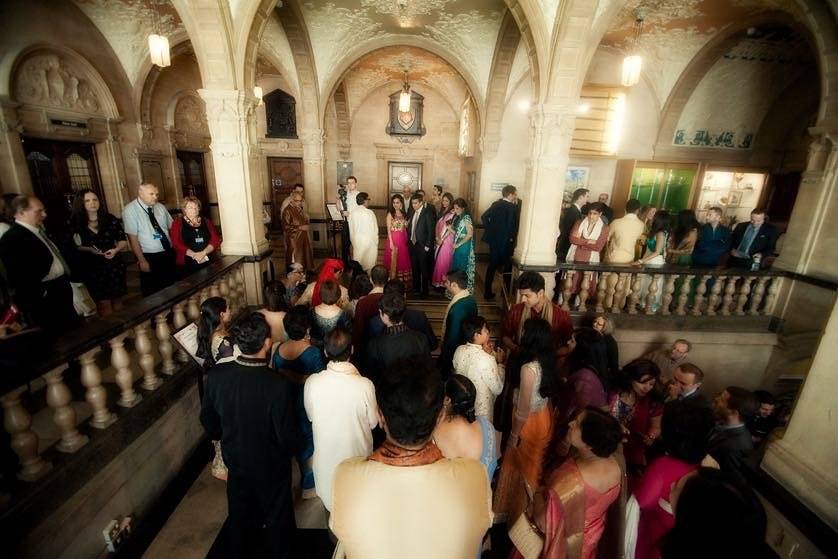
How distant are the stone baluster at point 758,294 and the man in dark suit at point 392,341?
5380 millimetres

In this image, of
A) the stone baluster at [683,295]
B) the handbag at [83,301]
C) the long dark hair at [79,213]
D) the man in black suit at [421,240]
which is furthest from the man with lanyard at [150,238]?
the stone baluster at [683,295]

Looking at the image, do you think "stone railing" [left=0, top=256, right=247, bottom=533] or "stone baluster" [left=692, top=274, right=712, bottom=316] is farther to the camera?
"stone baluster" [left=692, top=274, right=712, bottom=316]

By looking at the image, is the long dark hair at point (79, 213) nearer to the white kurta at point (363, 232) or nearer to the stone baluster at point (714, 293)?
the white kurta at point (363, 232)

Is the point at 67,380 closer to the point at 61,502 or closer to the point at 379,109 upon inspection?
the point at 61,502

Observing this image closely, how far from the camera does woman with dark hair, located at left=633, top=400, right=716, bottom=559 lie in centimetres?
176

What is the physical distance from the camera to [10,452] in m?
1.91

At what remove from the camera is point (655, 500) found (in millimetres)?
1842

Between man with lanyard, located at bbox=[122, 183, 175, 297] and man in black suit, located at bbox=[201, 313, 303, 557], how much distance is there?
9.39ft

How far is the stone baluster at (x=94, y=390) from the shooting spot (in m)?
2.22

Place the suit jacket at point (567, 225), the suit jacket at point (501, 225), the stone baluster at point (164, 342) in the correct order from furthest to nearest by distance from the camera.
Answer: the suit jacket at point (501, 225) → the suit jacket at point (567, 225) → the stone baluster at point (164, 342)

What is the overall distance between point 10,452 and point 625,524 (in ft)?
10.7

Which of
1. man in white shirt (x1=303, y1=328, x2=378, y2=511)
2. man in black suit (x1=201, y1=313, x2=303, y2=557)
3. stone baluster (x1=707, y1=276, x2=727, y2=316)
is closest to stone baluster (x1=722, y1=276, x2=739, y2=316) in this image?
stone baluster (x1=707, y1=276, x2=727, y2=316)

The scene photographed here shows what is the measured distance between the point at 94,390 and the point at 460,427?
2271mm

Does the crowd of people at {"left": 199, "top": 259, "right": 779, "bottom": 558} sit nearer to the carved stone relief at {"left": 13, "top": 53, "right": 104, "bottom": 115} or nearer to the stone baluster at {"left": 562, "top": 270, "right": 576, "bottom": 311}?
the stone baluster at {"left": 562, "top": 270, "right": 576, "bottom": 311}
